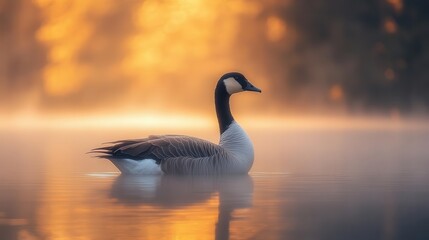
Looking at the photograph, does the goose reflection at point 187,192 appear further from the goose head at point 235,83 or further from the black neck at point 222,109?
the goose head at point 235,83

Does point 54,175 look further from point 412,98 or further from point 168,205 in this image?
point 412,98

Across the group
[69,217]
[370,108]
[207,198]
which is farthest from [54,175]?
[370,108]

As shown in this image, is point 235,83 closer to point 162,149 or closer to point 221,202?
point 162,149

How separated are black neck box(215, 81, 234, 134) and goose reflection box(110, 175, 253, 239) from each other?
116 centimetres

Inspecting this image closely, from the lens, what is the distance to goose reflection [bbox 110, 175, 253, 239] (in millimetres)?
10086

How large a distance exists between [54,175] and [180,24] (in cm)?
5109

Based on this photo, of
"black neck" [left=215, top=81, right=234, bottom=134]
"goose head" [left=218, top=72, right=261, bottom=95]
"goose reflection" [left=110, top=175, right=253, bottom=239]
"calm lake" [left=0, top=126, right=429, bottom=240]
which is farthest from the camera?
"goose head" [left=218, top=72, right=261, bottom=95]

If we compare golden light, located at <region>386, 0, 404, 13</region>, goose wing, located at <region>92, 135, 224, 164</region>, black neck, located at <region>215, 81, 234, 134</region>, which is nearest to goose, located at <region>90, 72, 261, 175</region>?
goose wing, located at <region>92, 135, 224, 164</region>

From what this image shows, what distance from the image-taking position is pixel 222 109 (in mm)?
15070

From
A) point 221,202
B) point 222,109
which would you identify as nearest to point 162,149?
point 222,109

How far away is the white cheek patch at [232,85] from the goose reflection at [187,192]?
1734 mm

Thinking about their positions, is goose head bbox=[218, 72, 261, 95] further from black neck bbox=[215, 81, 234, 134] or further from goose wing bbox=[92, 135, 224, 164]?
goose wing bbox=[92, 135, 224, 164]

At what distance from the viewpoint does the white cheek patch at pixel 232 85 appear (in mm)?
15281

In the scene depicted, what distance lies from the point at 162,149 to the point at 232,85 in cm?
186
